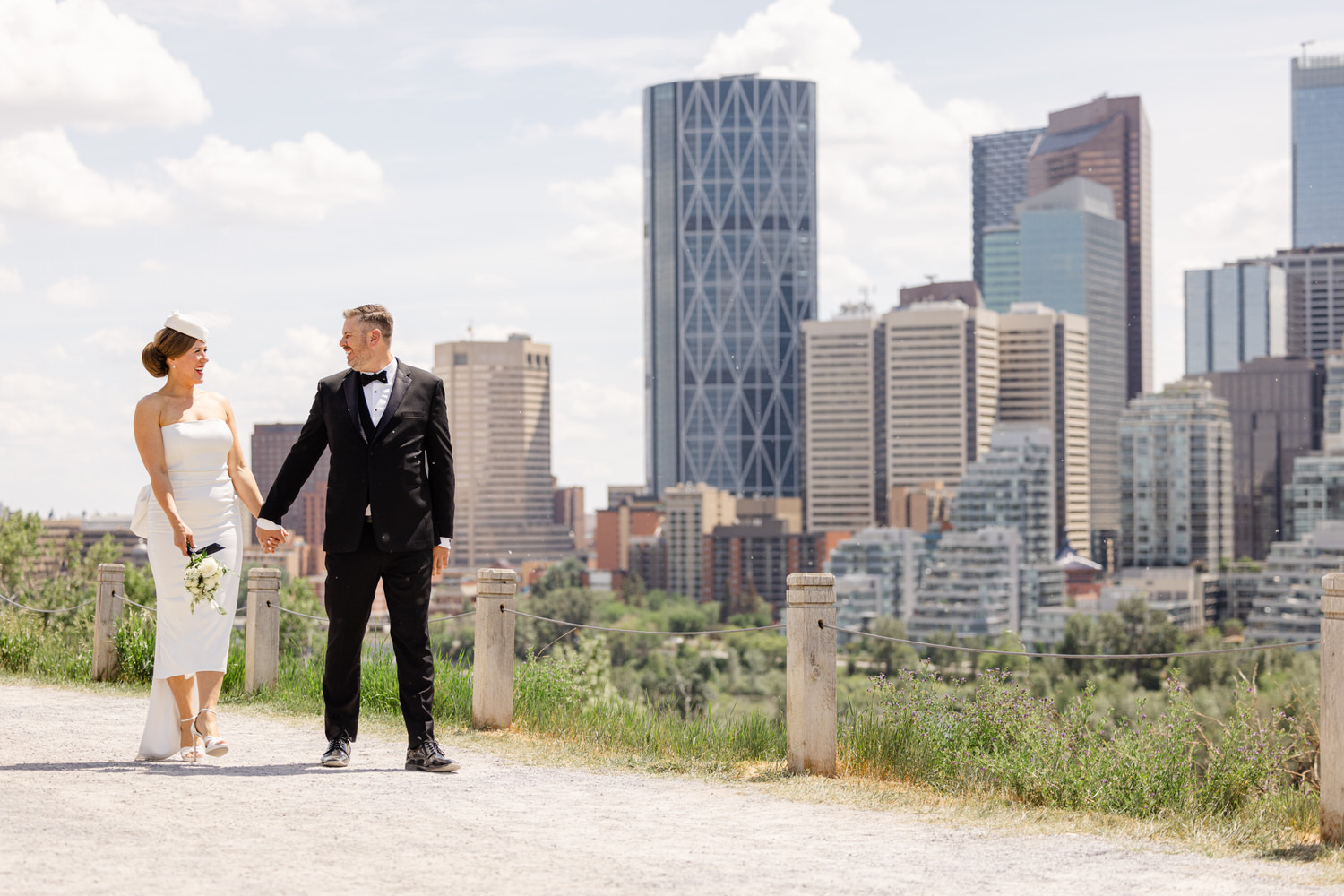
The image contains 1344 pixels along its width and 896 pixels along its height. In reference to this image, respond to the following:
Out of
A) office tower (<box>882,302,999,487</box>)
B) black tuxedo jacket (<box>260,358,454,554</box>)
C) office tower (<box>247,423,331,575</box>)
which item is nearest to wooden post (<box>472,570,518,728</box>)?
black tuxedo jacket (<box>260,358,454,554</box>)

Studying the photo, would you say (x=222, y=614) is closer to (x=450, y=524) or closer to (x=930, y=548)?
(x=450, y=524)

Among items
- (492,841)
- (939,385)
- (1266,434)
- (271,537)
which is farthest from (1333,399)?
(492,841)

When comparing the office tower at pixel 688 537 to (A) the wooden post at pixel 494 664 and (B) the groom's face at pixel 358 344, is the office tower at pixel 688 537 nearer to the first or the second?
(A) the wooden post at pixel 494 664

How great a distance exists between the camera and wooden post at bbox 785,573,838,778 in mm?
6875

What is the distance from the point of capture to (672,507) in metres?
181

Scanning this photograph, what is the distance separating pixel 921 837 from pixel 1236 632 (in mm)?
133791

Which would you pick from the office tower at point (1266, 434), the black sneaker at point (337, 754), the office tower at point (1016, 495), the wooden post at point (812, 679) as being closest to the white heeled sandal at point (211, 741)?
the black sneaker at point (337, 754)

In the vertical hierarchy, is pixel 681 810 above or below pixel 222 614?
below

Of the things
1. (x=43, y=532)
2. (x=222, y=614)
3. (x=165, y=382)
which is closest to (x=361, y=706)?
(x=222, y=614)

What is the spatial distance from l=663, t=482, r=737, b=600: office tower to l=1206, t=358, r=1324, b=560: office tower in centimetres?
6062

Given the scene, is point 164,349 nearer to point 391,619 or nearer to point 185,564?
point 185,564

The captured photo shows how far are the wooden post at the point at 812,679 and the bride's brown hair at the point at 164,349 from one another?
9.52 ft

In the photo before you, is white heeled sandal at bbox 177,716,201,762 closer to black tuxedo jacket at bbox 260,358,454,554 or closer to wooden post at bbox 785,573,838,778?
black tuxedo jacket at bbox 260,358,454,554

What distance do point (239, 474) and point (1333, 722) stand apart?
472 cm
